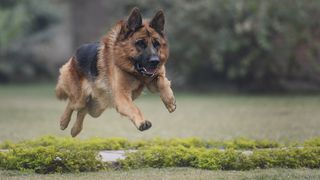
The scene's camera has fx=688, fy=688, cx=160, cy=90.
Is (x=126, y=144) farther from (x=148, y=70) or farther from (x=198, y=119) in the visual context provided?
(x=198, y=119)

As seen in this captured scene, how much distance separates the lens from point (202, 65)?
23719mm

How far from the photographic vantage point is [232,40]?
854 inches

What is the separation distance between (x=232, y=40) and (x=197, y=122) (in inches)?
264

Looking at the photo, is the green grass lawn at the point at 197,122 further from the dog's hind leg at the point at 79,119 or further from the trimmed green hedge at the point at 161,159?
the dog's hind leg at the point at 79,119

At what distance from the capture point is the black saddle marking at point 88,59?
9.50 m

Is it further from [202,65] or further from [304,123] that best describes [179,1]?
[304,123]

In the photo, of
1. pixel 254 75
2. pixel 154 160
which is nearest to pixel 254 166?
pixel 154 160

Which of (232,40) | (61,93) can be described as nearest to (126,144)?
(61,93)

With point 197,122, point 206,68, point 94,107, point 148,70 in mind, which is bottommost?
point 197,122

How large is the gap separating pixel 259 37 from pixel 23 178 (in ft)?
45.0

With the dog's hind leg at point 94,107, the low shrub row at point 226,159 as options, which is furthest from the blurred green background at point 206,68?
the low shrub row at point 226,159

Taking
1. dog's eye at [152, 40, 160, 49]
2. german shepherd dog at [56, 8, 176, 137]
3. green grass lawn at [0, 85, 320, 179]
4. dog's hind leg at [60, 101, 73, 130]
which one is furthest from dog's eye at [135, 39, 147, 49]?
dog's hind leg at [60, 101, 73, 130]

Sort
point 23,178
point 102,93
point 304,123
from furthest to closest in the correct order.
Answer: point 304,123 → point 102,93 → point 23,178

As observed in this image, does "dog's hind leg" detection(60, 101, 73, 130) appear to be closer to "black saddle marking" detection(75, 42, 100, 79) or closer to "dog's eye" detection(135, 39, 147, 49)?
"black saddle marking" detection(75, 42, 100, 79)
